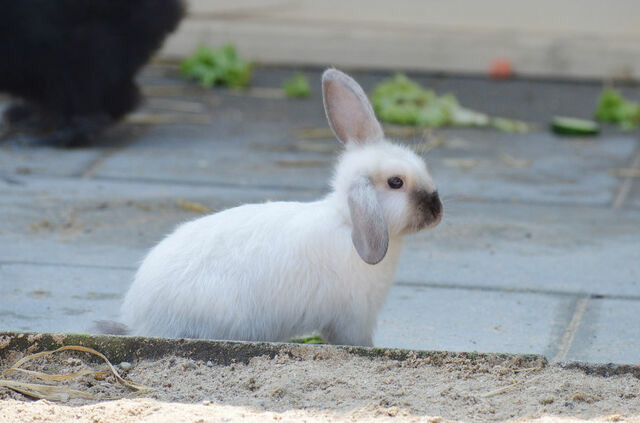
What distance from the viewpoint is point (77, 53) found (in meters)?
5.93

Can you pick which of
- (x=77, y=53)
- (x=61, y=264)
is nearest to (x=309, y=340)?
(x=61, y=264)

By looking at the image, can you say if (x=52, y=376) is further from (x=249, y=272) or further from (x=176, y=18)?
(x=176, y=18)

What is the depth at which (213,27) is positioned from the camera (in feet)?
28.5

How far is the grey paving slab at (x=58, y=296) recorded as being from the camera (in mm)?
3267

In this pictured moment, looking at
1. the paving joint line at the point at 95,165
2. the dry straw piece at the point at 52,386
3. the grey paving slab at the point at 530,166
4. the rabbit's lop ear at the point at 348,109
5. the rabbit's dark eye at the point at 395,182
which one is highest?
the rabbit's lop ear at the point at 348,109

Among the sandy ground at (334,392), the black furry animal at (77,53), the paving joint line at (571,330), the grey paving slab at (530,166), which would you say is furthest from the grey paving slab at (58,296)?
the black furry animal at (77,53)

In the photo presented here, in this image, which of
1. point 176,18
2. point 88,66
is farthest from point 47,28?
point 176,18

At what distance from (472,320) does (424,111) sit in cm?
369

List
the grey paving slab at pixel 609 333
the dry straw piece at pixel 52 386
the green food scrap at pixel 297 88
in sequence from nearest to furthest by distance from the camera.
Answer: the dry straw piece at pixel 52 386
the grey paving slab at pixel 609 333
the green food scrap at pixel 297 88

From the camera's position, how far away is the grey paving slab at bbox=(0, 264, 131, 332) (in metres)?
3.27

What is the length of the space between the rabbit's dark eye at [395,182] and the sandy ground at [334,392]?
0.52 m

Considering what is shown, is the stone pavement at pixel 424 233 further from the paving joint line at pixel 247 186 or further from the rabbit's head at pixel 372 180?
the rabbit's head at pixel 372 180

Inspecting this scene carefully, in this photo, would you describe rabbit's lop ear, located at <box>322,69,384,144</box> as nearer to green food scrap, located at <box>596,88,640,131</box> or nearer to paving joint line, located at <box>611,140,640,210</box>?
paving joint line, located at <box>611,140,640,210</box>

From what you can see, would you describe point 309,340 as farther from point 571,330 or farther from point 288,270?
point 571,330
